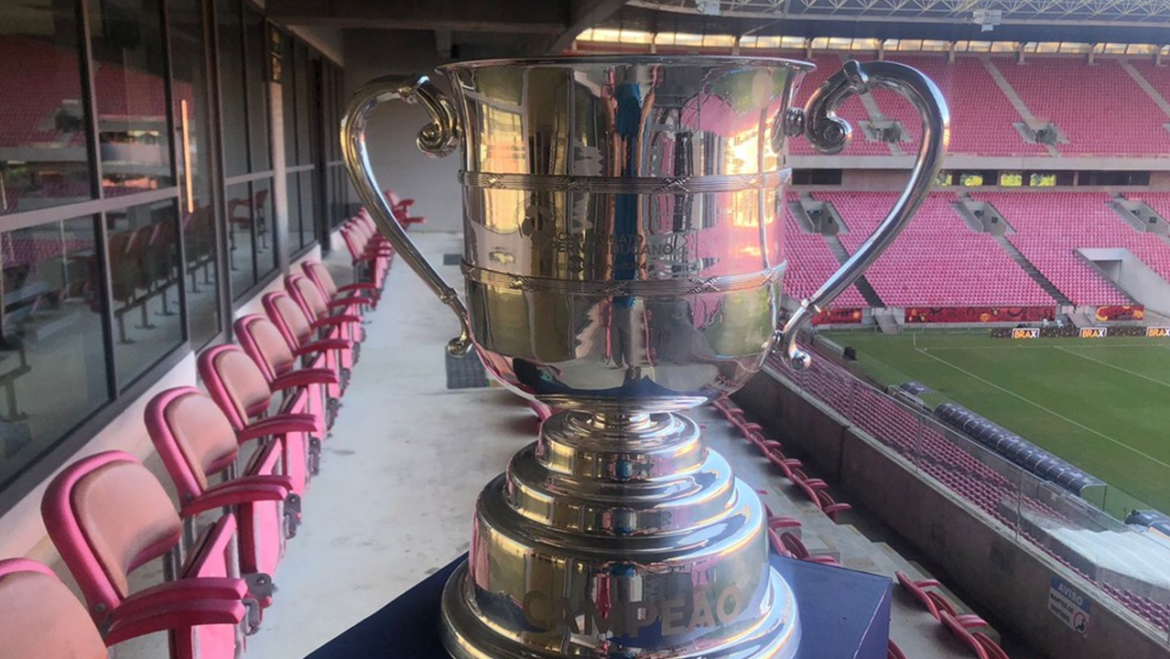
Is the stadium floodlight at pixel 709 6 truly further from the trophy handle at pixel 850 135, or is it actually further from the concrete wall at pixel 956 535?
the trophy handle at pixel 850 135

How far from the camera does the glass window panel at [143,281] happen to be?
178 inches

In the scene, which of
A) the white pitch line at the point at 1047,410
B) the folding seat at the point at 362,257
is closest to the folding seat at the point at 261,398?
the folding seat at the point at 362,257

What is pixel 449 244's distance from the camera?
36.4 ft

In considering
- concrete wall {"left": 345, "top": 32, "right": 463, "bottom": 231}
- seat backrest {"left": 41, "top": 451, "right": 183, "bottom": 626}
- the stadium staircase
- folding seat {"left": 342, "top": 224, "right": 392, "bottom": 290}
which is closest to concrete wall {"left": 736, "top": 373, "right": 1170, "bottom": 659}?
folding seat {"left": 342, "top": 224, "right": 392, "bottom": 290}

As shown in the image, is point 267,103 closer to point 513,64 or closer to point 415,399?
point 415,399

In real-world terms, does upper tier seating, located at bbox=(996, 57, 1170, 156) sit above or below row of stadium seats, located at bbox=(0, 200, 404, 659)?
above

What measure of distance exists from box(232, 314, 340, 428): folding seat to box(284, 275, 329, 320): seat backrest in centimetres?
72

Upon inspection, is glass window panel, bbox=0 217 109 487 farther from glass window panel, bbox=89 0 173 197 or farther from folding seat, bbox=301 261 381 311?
folding seat, bbox=301 261 381 311

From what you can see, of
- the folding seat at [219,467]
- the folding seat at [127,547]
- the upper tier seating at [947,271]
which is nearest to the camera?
the folding seat at [127,547]

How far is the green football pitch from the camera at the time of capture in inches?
309

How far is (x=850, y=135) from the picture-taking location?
0.62 metres

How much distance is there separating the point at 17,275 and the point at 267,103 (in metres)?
2.64

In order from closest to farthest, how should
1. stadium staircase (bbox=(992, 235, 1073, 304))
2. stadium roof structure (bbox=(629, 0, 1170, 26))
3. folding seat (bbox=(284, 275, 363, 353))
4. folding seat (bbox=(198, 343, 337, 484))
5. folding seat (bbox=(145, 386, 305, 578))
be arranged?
folding seat (bbox=(145, 386, 305, 578)) < folding seat (bbox=(198, 343, 337, 484)) < folding seat (bbox=(284, 275, 363, 353)) < stadium roof structure (bbox=(629, 0, 1170, 26)) < stadium staircase (bbox=(992, 235, 1073, 304))

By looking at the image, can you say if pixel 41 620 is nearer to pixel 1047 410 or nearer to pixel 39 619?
pixel 39 619
